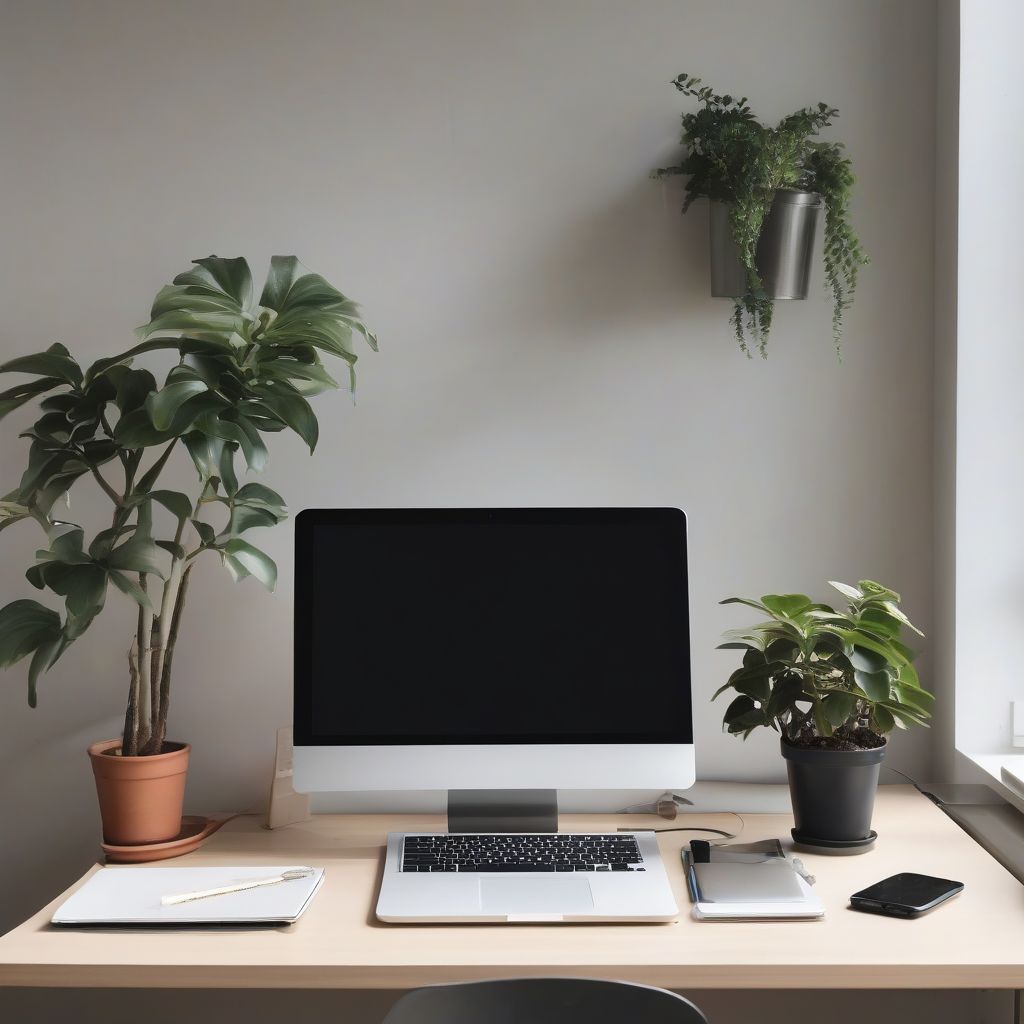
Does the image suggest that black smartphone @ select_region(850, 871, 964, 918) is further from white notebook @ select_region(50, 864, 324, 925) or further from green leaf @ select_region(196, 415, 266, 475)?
green leaf @ select_region(196, 415, 266, 475)

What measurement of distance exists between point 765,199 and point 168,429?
1045 millimetres

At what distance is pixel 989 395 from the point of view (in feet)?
6.16

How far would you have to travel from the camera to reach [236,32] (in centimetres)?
196

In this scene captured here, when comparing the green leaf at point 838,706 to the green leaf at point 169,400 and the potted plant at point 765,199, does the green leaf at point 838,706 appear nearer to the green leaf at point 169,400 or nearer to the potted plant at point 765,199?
the potted plant at point 765,199

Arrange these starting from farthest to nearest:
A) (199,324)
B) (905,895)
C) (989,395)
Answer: (989,395) → (199,324) → (905,895)

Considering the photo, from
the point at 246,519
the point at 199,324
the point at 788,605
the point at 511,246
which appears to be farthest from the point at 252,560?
the point at 788,605

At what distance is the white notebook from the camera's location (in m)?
1.38

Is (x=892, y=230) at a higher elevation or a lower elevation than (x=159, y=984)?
higher

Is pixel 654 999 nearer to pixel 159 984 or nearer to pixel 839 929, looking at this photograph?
pixel 839 929

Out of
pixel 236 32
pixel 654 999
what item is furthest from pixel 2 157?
pixel 654 999

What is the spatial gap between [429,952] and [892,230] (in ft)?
4.91

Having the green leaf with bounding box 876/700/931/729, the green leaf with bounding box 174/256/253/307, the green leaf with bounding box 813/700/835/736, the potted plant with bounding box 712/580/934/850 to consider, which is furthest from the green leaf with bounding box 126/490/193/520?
the green leaf with bounding box 876/700/931/729

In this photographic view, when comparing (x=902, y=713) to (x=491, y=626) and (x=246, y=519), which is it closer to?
(x=491, y=626)

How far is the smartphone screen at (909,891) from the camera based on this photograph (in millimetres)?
1398
